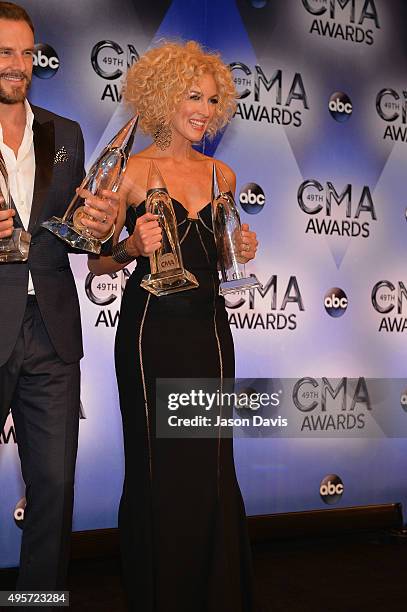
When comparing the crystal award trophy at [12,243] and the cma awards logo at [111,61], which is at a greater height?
the cma awards logo at [111,61]

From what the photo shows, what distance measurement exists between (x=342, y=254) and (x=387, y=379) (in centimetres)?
78

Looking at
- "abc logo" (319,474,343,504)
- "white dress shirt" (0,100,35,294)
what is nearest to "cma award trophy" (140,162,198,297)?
"white dress shirt" (0,100,35,294)

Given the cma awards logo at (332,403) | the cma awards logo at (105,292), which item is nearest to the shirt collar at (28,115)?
the cma awards logo at (105,292)

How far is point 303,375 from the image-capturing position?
4.58 meters

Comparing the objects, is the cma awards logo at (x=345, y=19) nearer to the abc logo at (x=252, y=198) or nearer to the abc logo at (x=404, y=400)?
the abc logo at (x=252, y=198)

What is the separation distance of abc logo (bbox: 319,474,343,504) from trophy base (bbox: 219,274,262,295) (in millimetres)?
2392

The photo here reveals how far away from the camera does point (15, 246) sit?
208 cm

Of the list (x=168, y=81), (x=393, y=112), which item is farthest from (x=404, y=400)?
(x=168, y=81)

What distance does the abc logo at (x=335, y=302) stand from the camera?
4.66 metres

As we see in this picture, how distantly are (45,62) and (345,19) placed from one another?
1.87 meters

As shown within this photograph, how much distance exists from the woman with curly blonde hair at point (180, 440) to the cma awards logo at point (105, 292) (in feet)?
4.05

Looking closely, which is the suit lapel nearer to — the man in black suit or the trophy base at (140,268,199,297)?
the man in black suit

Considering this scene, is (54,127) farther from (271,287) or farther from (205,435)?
(271,287)

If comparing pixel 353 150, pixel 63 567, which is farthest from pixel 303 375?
pixel 63 567
